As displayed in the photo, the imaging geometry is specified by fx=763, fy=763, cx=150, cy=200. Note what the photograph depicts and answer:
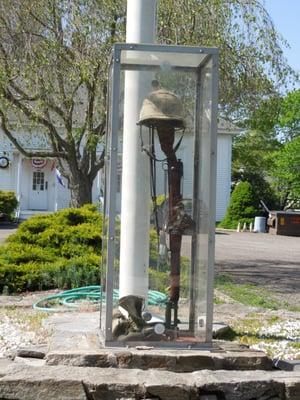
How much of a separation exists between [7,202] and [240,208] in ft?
37.1

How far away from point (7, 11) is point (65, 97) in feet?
5.94

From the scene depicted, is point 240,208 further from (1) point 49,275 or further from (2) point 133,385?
(2) point 133,385

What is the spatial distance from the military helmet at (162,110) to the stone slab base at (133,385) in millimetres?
2018

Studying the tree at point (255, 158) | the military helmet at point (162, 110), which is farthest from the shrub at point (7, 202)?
the military helmet at point (162, 110)

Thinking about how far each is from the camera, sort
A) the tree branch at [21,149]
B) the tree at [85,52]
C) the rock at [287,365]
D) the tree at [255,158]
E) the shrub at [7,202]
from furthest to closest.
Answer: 1. the tree at [255,158]
2. the shrub at [7,202]
3. the tree branch at [21,149]
4. the tree at [85,52]
5. the rock at [287,365]

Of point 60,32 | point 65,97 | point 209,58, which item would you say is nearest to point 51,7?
point 60,32

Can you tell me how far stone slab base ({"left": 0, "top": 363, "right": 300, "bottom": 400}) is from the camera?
514 centimetres

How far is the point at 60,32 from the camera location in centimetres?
1326

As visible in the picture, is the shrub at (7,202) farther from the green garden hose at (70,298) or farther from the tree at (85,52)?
the green garden hose at (70,298)

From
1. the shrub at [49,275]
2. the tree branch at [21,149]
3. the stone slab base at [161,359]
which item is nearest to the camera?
the stone slab base at [161,359]

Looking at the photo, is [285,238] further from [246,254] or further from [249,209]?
[246,254]

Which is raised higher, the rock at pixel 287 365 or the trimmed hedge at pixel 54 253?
the trimmed hedge at pixel 54 253

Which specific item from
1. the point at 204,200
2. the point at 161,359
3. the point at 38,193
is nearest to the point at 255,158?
the point at 38,193

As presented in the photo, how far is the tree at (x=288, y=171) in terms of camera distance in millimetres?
41000
